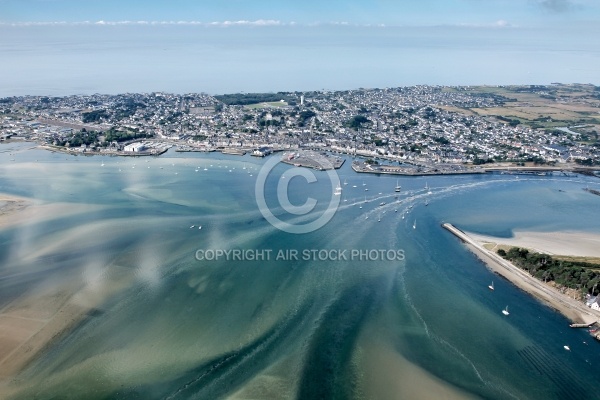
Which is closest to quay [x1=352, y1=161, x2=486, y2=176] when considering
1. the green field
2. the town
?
the town

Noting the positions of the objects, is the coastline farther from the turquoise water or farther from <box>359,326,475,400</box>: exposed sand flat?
<box>359,326,475,400</box>: exposed sand flat

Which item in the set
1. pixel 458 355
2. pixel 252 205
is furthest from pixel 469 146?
pixel 458 355

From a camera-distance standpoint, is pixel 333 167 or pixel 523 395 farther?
pixel 333 167

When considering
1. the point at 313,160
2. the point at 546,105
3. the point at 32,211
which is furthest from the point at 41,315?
the point at 546,105

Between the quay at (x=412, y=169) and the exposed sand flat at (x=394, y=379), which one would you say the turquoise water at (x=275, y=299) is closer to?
the exposed sand flat at (x=394, y=379)

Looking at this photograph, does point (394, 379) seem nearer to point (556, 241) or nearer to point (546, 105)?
point (556, 241)

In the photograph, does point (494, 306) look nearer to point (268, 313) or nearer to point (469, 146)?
point (268, 313)
